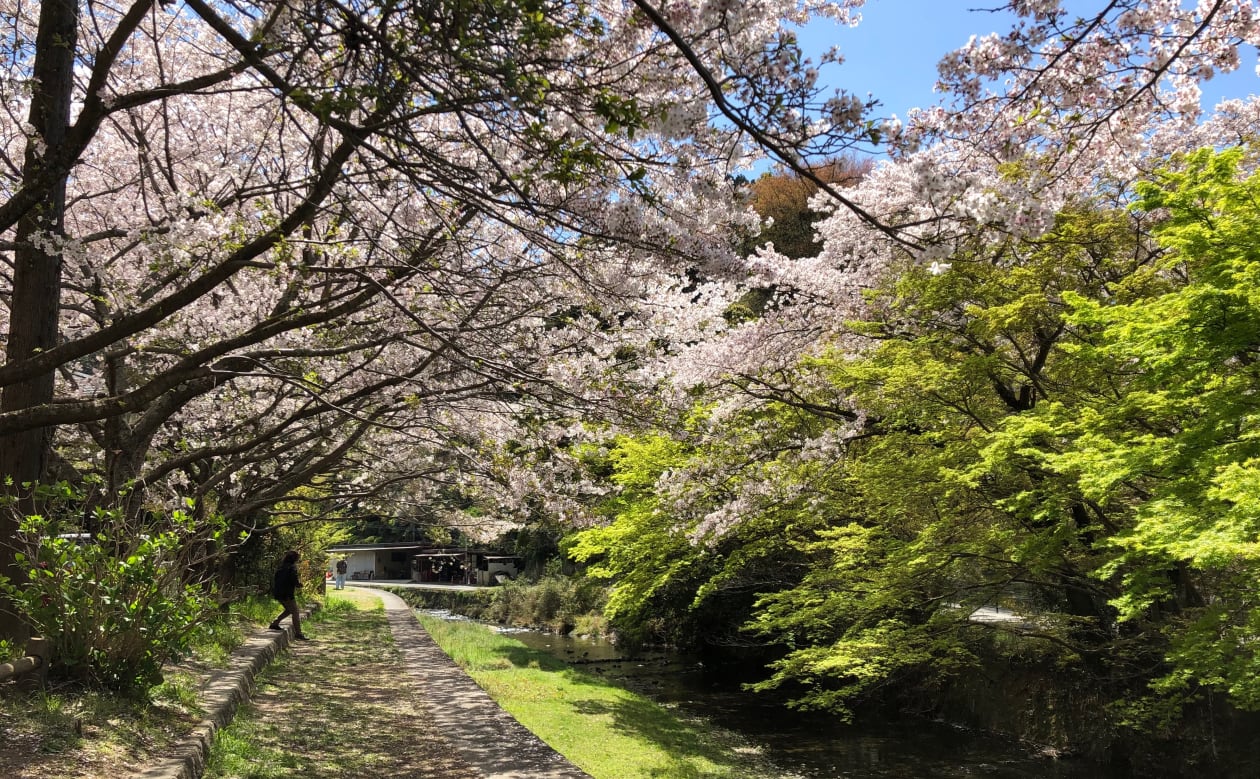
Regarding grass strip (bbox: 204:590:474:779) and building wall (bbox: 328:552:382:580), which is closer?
grass strip (bbox: 204:590:474:779)

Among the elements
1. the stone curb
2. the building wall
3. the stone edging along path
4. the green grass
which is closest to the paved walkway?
the stone edging along path

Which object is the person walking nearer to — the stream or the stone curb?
the stone curb

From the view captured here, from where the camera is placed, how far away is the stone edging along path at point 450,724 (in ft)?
16.8

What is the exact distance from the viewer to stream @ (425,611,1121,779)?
10.6 meters

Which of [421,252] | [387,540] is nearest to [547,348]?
[421,252]

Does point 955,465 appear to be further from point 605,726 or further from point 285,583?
point 285,583

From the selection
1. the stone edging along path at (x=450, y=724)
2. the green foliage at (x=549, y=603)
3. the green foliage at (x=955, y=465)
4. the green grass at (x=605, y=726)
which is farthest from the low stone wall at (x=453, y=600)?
the green foliage at (x=955, y=465)

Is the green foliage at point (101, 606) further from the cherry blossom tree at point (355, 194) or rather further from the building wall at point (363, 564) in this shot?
the building wall at point (363, 564)

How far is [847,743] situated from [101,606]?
34.4ft

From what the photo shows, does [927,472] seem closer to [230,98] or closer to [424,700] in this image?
[424,700]

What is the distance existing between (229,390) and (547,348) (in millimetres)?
4074

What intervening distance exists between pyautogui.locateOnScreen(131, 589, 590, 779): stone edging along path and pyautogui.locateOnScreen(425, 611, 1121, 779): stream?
4349mm

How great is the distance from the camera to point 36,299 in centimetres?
586

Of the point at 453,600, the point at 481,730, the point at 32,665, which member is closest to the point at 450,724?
the point at 481,730
